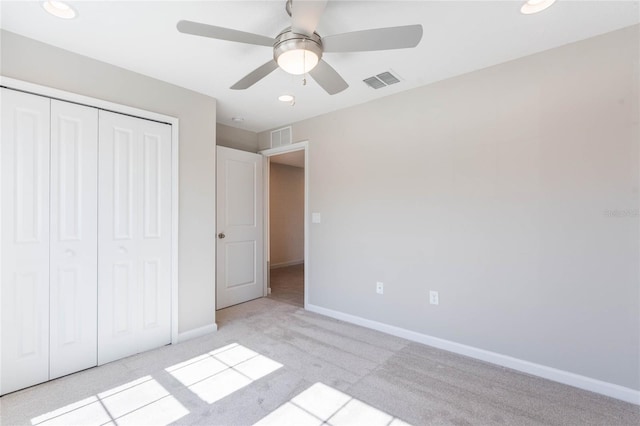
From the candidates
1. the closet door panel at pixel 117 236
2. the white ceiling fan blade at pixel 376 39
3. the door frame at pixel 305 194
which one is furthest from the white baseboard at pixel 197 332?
the white ceiling fan blade at pixel 376 39

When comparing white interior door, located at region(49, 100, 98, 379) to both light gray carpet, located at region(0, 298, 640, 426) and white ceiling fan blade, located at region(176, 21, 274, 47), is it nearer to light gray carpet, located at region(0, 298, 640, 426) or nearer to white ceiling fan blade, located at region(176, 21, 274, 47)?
light gray carpet, located at region(0, 298, 640, 426)

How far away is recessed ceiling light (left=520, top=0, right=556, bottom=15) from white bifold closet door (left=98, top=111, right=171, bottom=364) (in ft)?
9.58

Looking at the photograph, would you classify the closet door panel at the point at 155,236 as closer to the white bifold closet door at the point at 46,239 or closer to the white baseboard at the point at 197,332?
the white baseboard at the point at 197,332

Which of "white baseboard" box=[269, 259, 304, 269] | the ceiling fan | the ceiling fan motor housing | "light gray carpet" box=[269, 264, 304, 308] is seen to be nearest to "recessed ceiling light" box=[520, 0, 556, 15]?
the ceiling fan

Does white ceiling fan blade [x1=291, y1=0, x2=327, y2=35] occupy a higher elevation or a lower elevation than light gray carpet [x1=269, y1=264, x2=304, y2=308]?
higher

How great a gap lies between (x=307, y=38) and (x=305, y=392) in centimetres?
226

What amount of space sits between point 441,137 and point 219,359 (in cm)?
282

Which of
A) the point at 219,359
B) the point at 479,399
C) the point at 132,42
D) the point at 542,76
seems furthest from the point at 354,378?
the point at 132,42

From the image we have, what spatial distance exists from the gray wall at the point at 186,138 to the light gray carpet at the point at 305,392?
518mm

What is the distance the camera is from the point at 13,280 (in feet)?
6.52

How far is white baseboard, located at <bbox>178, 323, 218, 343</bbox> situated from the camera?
2818 mm

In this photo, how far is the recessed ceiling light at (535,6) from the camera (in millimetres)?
1680

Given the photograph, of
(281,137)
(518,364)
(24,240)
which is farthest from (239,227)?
(518,364)

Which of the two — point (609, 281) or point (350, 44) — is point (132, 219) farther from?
point (609, 281)
